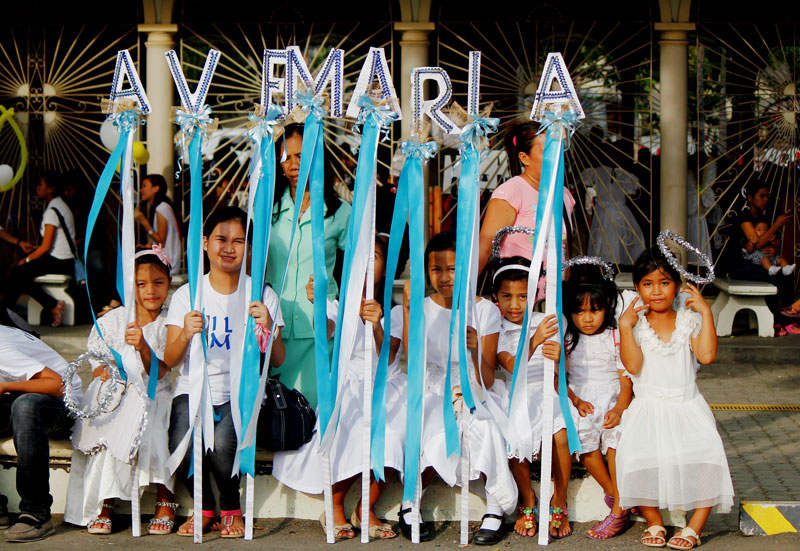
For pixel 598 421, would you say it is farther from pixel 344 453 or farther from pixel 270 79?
pixel 270 79

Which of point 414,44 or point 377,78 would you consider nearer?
point 377,78

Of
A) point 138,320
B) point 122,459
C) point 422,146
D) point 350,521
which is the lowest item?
point 350,521

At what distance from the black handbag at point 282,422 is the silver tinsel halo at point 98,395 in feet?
2.06

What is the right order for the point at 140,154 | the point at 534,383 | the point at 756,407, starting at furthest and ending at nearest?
the point at 140,154 → the point at 756,407 → the point at 534,383

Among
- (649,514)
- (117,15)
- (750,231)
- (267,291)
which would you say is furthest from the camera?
(117,15)

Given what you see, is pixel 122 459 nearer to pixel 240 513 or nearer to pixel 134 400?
pixel 134 400

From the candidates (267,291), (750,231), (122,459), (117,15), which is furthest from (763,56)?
(122,459)

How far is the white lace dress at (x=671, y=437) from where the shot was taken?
14.6 feet

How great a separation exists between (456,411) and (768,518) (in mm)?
1365

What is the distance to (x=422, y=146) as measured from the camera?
4.62 m

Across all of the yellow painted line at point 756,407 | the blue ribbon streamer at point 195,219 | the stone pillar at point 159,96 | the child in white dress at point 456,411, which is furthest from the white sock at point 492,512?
the stone pillar at point 159,96

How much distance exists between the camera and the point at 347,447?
4715 mm

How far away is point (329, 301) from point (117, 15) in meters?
→ 6.96

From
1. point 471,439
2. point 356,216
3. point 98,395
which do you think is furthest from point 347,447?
point 98,395
